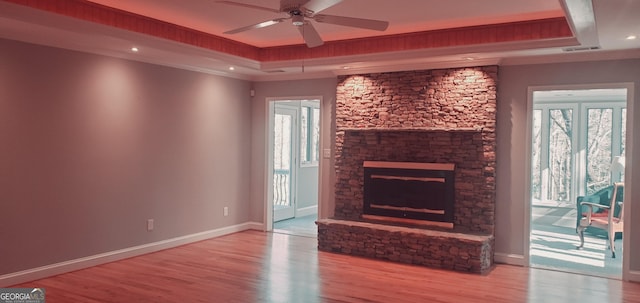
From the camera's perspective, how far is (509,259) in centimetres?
562

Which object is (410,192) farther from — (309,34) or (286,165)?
(286,165)

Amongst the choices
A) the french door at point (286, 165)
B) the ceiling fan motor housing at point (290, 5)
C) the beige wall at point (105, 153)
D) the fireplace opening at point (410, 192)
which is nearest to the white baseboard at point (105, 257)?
the beige wall at point (105, 153)

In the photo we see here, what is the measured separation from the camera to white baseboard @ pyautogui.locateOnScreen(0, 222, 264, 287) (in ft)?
15.2

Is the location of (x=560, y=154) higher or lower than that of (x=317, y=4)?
lower

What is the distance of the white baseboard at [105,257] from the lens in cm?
464

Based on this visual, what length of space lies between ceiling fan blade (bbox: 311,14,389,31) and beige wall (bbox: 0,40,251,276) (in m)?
2.95

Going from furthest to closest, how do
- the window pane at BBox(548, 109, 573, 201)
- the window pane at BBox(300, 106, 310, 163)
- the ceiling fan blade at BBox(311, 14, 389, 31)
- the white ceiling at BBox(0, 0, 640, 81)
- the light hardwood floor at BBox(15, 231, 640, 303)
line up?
the window pane at BBox(300, 106, 310, 163) < the window pane at BBox(548, 109, 573, 201) < the light hardwood floor at BBox(15, 231, 640, 303) < the white ceiling at BBox(0, 0, 640, 81) < the ceiling fan blade at BBox(311, 14, 389, 31)

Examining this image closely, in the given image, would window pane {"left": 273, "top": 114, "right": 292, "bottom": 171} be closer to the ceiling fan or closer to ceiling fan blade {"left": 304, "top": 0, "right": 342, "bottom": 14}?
the ceiling fan

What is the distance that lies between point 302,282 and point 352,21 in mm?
2544

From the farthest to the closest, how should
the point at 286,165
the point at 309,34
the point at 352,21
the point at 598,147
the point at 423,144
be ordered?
the point at 286,165
the point at 598,147
the point at 423,144
the point at 309,34
the point at 352,21

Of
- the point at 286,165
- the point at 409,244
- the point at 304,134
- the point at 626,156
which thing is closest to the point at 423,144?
the point at 409,244

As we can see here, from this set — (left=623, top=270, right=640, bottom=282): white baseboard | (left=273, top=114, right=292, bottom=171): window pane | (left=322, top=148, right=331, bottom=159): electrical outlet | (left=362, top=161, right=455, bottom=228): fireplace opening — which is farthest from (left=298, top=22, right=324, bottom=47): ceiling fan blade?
(left=273, top=114, right=292, bottom=171): window pane

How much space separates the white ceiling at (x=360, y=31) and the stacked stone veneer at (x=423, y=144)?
0.23 m

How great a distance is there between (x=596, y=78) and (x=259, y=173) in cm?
447
